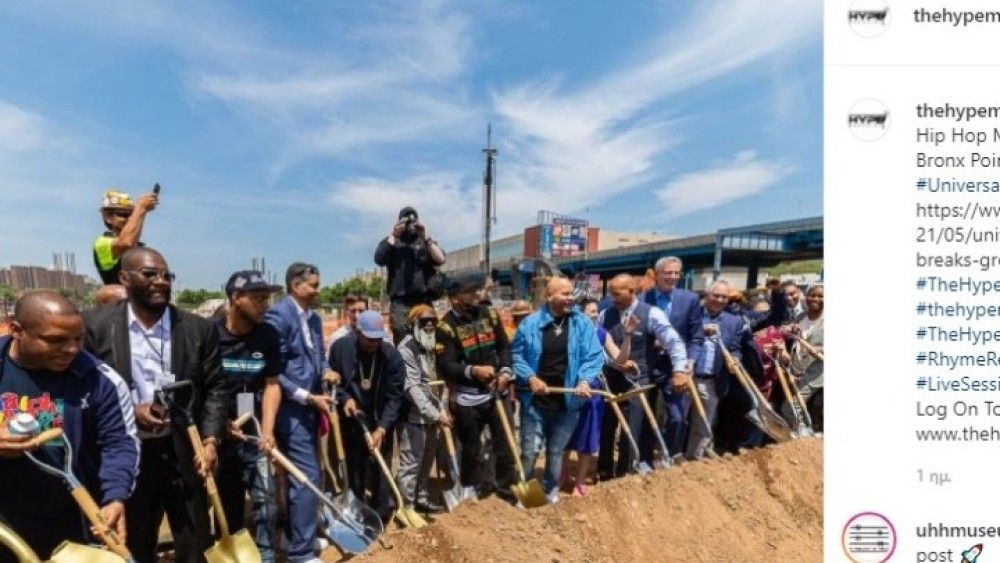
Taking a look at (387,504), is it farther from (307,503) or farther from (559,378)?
(559,378)

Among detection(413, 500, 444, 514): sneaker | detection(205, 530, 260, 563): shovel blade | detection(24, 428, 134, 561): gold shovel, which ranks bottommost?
detection(413, 500, 444, 514): sneaker

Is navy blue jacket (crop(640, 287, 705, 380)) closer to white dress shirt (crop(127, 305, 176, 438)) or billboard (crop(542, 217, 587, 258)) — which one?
white dress shirt (crop(127, 305, 176, 438))

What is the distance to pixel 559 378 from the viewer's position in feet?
15.3

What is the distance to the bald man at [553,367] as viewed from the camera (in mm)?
4637

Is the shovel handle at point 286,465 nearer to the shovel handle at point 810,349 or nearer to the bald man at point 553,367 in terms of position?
the bald man at point 553,367

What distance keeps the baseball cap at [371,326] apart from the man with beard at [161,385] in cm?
125

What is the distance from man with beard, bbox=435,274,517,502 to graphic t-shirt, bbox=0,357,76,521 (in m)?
2.63

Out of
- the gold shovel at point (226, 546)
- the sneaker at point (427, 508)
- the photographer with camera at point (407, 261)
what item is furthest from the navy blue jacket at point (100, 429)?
the photographer with camera at point (407, 261)

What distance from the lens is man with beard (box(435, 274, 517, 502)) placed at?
15.1 feet

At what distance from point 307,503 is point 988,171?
3651 millimetres

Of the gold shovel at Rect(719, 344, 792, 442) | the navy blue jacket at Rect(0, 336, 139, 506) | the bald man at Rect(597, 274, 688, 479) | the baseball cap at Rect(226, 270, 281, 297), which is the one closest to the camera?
the navy blue jacket at Rect(0, 336, 139, 506)

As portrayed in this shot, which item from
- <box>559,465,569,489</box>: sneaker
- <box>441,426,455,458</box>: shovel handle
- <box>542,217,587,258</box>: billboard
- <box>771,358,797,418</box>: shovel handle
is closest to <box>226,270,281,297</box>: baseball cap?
<box>441,426,455,458</box>: shovel handle

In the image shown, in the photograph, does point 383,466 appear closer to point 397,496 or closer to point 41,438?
point 397,496

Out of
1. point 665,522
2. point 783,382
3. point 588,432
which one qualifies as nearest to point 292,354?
point 588,432
